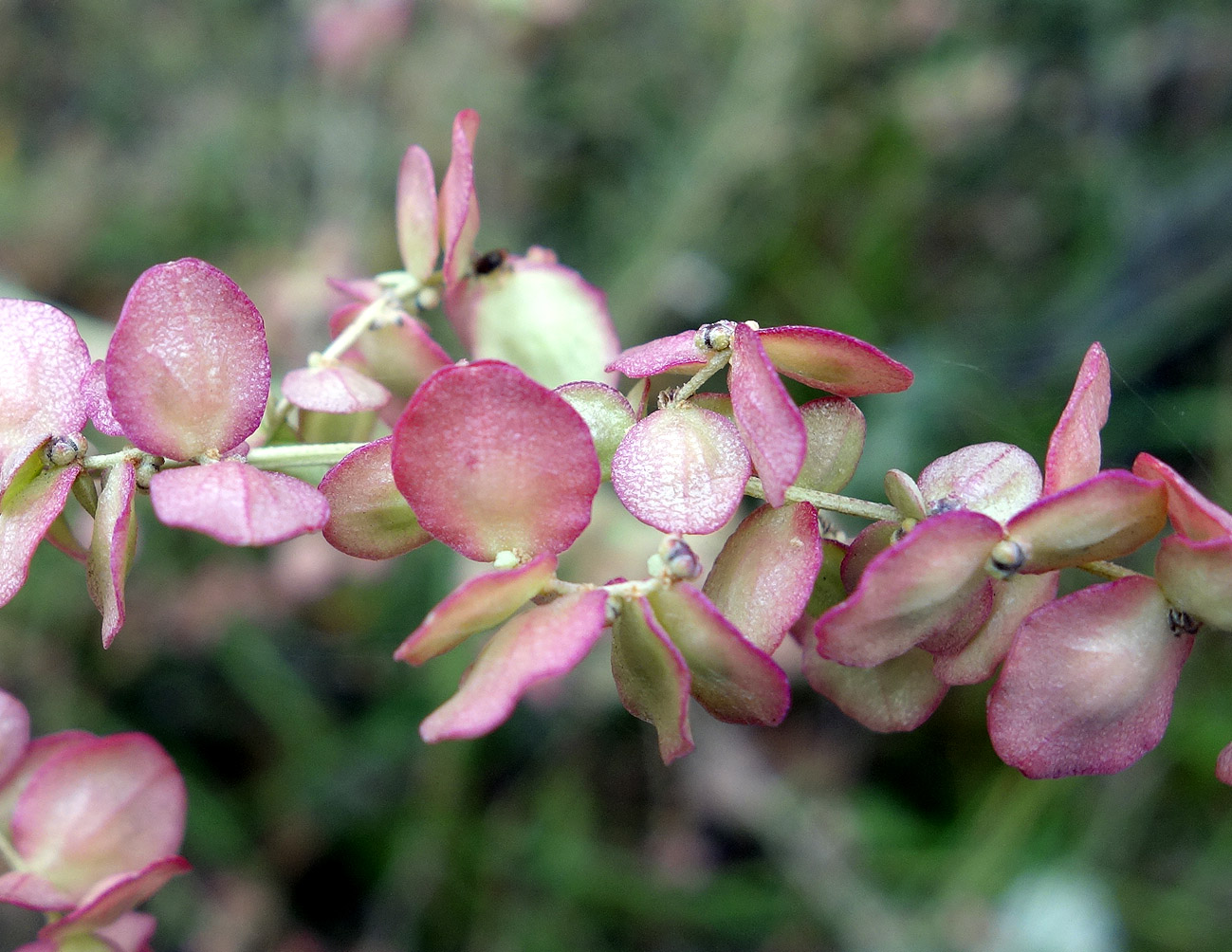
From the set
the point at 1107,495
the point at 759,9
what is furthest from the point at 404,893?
the point at 759,9

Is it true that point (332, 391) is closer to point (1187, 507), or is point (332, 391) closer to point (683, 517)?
point (683, 517)

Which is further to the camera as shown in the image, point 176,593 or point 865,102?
point 865,102

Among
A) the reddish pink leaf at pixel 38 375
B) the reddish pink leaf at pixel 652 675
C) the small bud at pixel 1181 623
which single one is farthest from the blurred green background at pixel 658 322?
the reddish pink leaf at pixel 38 375

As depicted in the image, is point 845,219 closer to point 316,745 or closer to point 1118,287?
point 1118,287

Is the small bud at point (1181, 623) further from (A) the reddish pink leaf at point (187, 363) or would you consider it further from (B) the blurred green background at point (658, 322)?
(B) the blurred green background at point (658, 322)

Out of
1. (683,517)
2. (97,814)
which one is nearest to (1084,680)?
(683,517)

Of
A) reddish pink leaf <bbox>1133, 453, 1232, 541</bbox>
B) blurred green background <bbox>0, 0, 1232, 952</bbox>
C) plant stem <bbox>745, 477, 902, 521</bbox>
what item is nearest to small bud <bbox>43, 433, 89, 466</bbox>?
plant stem <bbox>745, 477, 902, 521</bbox>
